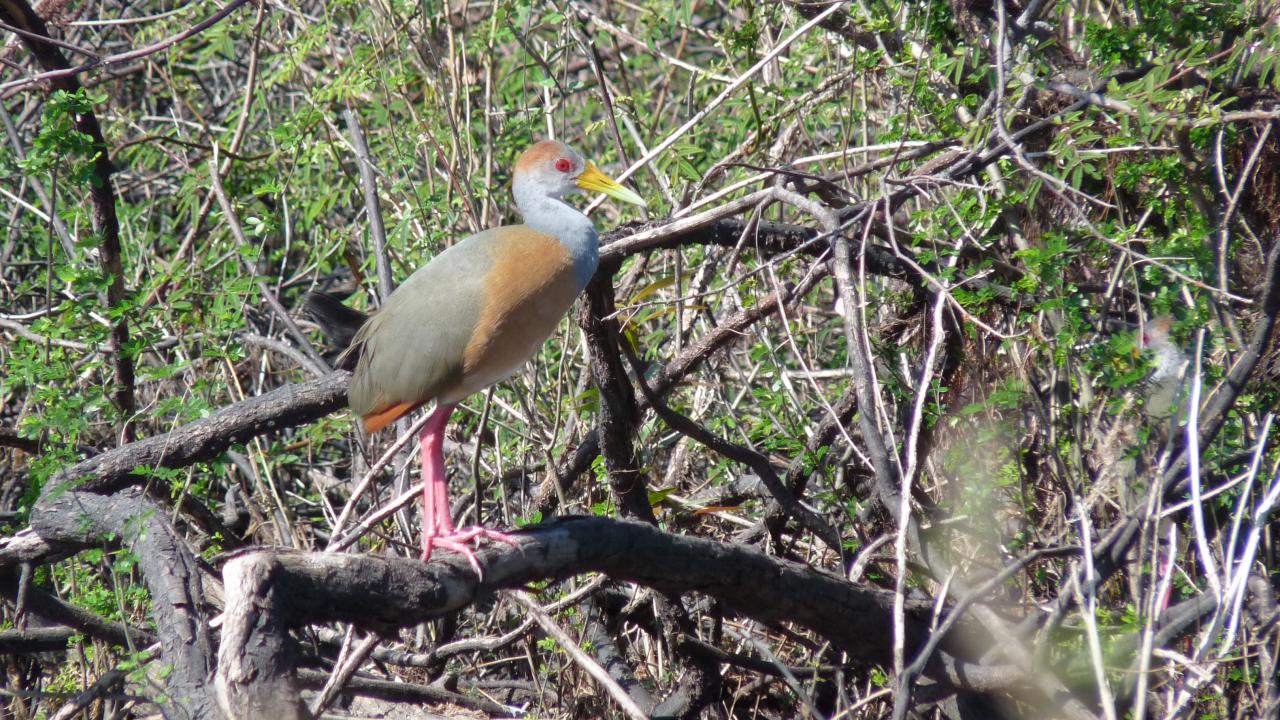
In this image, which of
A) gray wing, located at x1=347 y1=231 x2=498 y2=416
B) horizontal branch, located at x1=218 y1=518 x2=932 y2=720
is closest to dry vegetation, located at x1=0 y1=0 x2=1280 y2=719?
horizontal branch, located at x1=218 y1=518 x2=932 y2=720

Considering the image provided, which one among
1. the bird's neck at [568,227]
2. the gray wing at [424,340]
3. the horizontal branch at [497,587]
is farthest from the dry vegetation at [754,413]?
the gray wing at [424,340]

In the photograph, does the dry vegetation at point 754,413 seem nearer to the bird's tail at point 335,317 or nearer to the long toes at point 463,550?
the long toes at point 463,550

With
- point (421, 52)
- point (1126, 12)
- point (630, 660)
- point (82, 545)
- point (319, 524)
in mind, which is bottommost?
point (630, 660)

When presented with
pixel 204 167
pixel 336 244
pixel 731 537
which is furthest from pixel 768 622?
pixel 204 167

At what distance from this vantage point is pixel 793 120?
16.3ft

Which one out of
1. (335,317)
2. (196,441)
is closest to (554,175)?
(335,317)

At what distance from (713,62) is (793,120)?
85cm

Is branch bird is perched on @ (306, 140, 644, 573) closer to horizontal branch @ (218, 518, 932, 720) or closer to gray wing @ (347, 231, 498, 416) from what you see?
gray wing @ (347, 231, 498, 416)

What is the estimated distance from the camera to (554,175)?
162 inches

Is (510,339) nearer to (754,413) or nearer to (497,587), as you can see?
(497,587)

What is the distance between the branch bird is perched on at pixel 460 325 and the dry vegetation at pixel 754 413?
0.63 feet

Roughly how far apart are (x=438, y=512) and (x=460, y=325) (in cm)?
61

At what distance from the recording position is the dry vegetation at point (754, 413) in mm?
2998

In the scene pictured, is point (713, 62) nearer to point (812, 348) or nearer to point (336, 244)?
point (812, 348)
